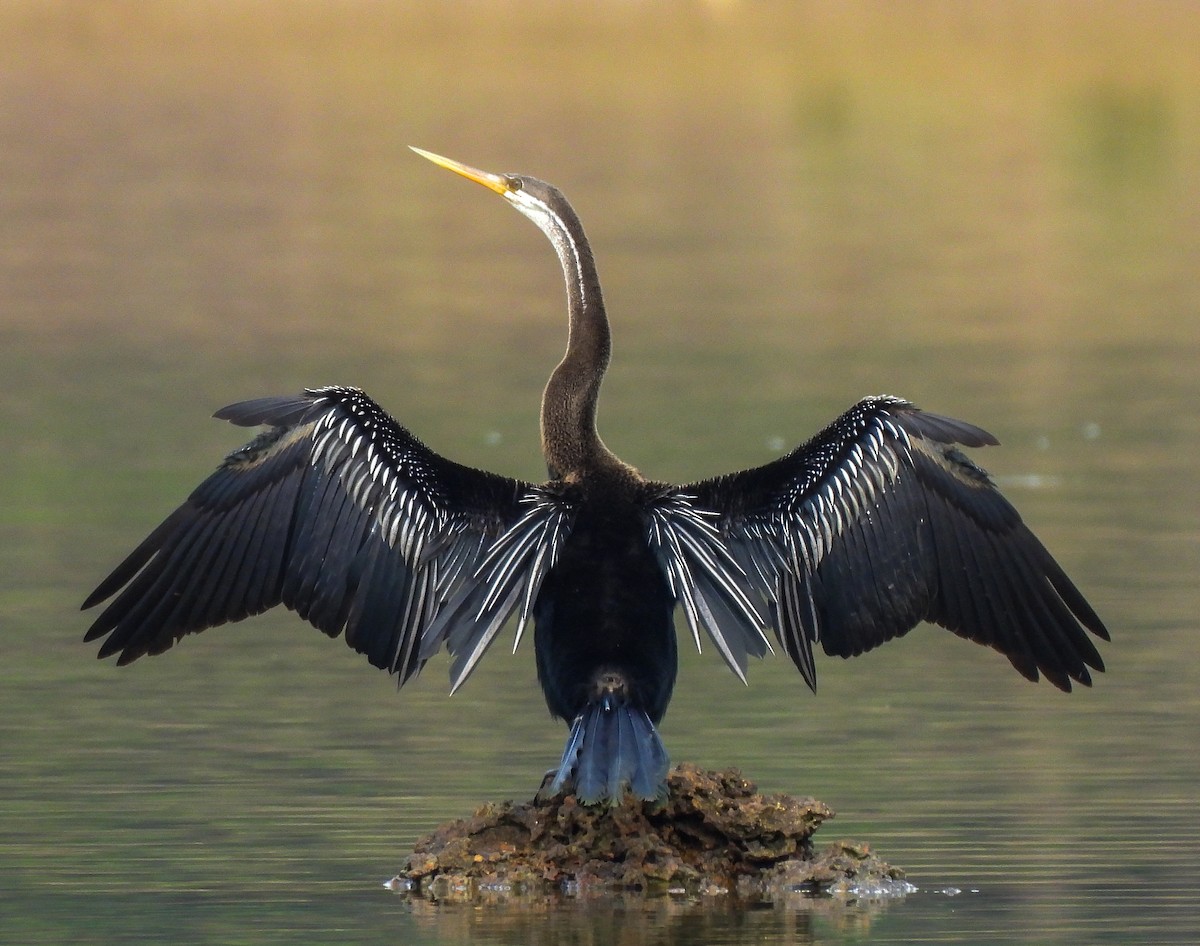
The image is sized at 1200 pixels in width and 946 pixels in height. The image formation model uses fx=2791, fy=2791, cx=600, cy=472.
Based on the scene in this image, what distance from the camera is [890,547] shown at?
9.12 metres

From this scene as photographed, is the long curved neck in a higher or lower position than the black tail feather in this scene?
→ higher

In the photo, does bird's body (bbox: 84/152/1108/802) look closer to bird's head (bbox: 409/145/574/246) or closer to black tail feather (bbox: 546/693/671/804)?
black tail feather (bbox: 546/693/671/804)

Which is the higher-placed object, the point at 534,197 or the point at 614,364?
the point at 614,364

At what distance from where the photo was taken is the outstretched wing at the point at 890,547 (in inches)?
352

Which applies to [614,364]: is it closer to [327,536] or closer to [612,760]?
[327,536]

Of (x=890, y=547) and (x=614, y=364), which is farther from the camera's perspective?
(x=614, y=364)

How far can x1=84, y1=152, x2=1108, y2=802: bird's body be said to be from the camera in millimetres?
8547

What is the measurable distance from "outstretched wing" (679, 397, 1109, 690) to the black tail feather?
32.5 inches

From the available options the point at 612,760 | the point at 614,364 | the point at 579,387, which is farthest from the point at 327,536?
the point at 614,364

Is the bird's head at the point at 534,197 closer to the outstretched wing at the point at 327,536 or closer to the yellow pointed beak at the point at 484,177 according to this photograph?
the yellow pointed beak at the point at 484,177

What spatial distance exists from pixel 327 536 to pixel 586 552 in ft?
2.91

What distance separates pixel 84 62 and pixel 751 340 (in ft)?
61.1

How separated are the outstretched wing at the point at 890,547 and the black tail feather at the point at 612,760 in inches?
32.5

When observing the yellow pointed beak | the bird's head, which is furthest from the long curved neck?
the yellow pointed beak
